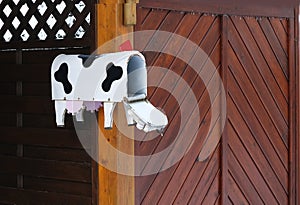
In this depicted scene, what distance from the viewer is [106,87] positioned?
11.1ft

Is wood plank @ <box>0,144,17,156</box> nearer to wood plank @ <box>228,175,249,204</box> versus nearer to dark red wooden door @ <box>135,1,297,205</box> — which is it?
dark red wooden door @ <box>135,1,297,205</box>

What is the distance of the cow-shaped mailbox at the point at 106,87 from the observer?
131 inches

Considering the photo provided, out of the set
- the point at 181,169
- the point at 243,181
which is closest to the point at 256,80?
the point at 243,181

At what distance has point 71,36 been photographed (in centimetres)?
399

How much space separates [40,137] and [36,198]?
0.40 m

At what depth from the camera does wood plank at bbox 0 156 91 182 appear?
3943 millimetres

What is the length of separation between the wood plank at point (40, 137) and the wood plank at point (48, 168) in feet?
0.38

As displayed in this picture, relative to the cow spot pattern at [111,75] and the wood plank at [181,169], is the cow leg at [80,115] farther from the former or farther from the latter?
the wood plank at [181,169]

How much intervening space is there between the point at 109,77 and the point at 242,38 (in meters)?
1.73

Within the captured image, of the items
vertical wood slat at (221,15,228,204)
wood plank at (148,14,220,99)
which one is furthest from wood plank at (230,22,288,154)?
wood plank at (148,14,220,99)

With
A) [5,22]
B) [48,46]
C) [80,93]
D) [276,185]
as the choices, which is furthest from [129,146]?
[276,185]

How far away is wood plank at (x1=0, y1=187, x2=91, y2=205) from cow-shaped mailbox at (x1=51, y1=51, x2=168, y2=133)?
66cm

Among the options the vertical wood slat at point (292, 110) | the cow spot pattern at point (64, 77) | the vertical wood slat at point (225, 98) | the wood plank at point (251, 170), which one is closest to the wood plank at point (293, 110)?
the vertical wood slat at point (292, 110)

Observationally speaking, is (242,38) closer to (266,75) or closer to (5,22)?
(266,75)
